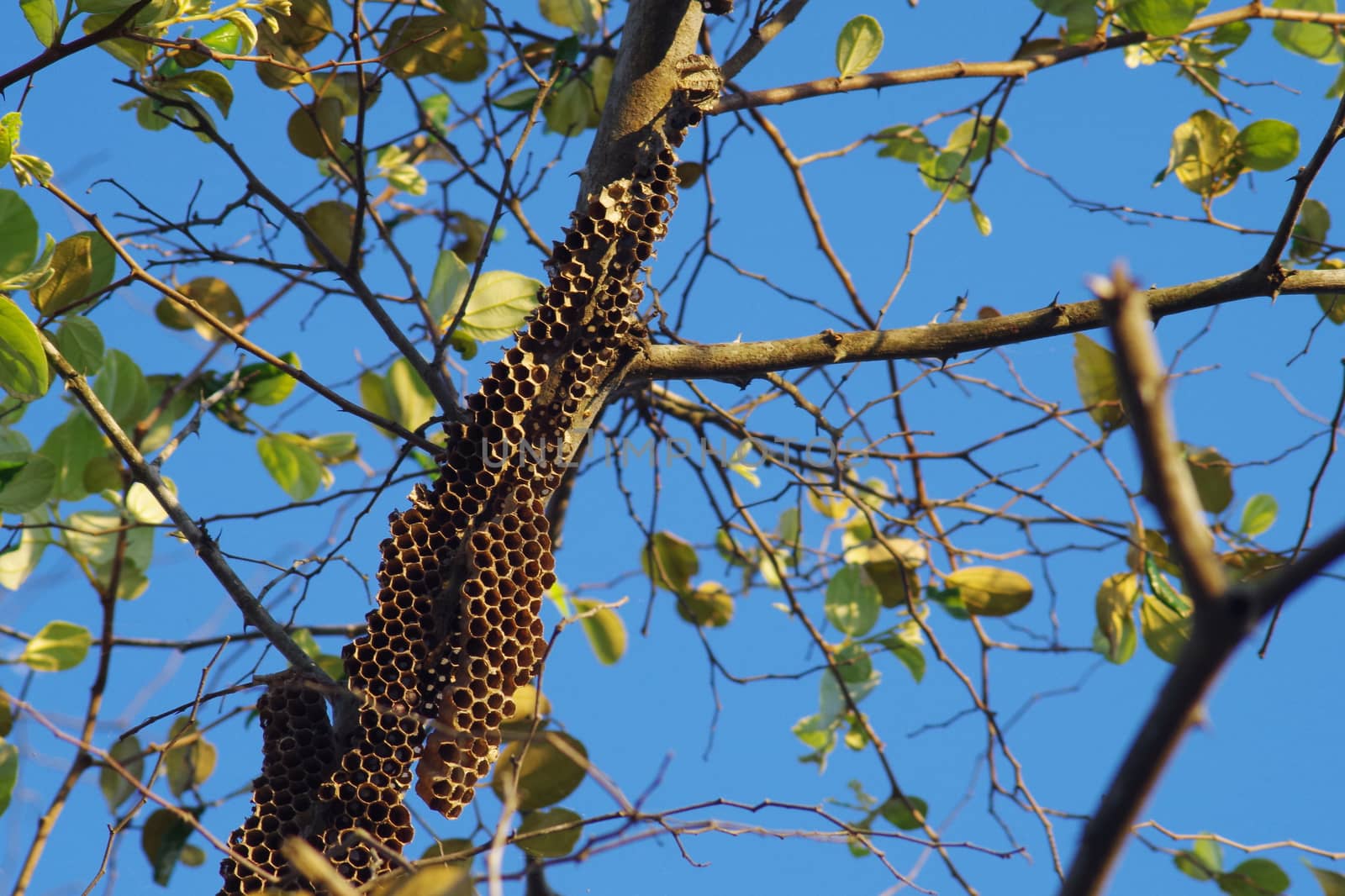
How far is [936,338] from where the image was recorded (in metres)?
1.57

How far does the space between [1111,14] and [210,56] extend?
5.10 ft

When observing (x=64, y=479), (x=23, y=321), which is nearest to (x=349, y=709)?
(x=23, y=321)

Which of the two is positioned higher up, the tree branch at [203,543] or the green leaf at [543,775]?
the tree branch at [203,543]

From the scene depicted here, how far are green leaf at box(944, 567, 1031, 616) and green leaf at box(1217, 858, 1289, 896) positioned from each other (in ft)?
2.05

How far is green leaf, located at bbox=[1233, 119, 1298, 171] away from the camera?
214 centimetres

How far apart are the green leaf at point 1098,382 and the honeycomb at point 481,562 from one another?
106 cm

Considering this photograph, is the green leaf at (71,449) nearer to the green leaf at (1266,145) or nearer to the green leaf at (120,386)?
the green leaf at (120,386)

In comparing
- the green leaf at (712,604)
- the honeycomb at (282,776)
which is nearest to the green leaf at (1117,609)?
the green leaf at (712,604)

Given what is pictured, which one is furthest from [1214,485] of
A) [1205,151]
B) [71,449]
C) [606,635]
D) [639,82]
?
[71,449]

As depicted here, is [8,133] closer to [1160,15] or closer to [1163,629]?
[1160,15]

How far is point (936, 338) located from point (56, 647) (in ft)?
5.40

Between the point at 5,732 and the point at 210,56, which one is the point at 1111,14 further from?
the point at 5,732

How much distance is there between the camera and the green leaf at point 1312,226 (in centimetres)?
220

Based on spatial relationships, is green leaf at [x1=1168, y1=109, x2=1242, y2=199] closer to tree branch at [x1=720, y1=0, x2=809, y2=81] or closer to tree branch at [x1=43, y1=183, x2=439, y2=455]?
tree branch at [x1=720, y1=0, x2=809, y2=81]
